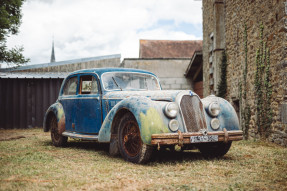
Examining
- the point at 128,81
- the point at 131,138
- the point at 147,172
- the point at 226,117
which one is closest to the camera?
the point at 147,172

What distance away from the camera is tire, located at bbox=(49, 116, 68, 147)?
7.33 meters

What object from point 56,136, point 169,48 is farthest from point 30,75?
point 169,48

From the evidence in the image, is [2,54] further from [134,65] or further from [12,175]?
[12,175]

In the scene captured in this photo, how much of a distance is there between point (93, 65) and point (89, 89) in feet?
43.0

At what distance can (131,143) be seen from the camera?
5.23 meters

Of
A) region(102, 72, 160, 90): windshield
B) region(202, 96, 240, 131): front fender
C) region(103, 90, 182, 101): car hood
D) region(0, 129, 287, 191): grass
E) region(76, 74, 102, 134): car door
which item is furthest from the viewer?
region(102, 72, 160, 90): windshield

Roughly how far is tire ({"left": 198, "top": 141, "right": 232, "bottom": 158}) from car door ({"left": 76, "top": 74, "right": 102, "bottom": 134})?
203 centimetres

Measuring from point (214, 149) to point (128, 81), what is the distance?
220cm

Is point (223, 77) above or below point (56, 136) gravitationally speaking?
above

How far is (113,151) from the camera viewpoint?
222 inches

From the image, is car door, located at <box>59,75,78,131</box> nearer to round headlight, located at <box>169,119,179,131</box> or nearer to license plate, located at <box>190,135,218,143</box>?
round headlight, located at <box>169,119,179,131</box>

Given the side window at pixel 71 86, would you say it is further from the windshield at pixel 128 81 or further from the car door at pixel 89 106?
the windshield at pixel 128 81

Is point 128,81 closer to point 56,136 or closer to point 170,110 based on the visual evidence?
point 170,110

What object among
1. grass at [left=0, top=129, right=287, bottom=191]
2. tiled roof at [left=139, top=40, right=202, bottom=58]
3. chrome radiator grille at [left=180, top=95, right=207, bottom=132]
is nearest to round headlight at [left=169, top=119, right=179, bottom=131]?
chrome radiator grille at [left=180, top=95, right=207, bottom=132]
